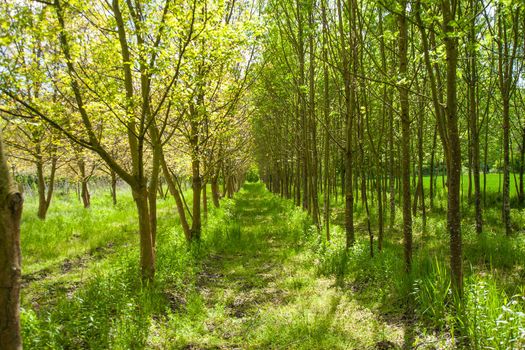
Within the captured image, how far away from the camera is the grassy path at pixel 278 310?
4.51 m

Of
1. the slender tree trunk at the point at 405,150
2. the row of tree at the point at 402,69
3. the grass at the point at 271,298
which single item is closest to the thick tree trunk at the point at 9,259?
the grass at the point at 271,298

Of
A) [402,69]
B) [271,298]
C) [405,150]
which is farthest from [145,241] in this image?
[402,69]

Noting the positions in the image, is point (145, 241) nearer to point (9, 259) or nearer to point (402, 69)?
point (9, 259)

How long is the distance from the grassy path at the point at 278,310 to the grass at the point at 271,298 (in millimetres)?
22

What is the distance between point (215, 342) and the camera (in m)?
4.66

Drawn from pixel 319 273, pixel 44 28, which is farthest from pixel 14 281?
pixel 319 273

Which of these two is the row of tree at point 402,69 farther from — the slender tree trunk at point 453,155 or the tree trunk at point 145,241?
the tree trunk at point 145,241

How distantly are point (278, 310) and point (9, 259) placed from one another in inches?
164

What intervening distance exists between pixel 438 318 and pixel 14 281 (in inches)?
Answer: 171

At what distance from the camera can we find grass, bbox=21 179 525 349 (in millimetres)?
4023

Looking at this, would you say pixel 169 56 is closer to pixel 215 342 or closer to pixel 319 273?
Answer: pixel 215 342

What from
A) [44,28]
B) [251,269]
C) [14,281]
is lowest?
[251,269]

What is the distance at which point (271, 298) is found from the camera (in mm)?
6203

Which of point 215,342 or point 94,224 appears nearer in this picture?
point 215,342
